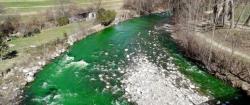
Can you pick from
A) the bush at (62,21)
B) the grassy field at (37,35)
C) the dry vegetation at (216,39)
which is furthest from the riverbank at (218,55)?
the bush at (62,21)

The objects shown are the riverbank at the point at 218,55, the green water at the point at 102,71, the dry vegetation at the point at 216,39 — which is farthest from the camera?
the dry vegetation at the point at 216,39

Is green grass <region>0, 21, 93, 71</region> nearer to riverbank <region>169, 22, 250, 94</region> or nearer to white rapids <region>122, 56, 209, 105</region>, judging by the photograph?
white rapids <region>122, 56, 209, 105</region>

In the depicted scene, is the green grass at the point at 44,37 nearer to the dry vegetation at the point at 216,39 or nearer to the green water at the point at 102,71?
the green water at the point at 102,71

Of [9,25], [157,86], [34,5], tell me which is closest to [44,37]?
[9,25]

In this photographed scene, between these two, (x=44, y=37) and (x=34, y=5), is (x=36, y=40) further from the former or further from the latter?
(x=34, y=5)

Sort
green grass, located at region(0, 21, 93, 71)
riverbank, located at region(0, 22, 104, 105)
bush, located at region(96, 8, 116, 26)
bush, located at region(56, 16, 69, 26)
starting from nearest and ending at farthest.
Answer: riverbank, located at region(0, 22, 104, 105)
green grass, located at region(0, 21, 93, 71)
bush, located at region(56, 16, 69, 26)
bush, located at region(96, 8, 116, 26)

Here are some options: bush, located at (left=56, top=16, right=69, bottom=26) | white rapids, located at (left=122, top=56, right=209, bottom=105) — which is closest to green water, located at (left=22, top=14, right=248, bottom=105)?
white rapids, located at (left=122, top=56, right=209, bottom=105)
